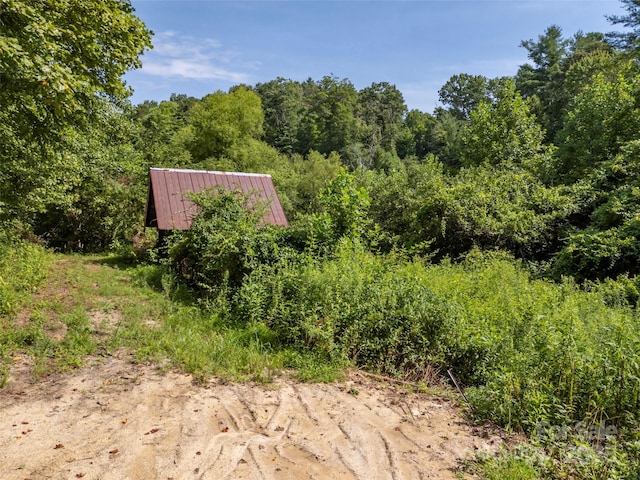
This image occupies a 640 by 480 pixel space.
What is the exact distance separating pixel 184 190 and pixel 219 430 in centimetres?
1155

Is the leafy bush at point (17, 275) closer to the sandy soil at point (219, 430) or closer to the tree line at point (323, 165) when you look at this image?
the tree line at point (323, 165)

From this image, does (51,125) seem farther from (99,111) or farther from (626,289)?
(626,289)

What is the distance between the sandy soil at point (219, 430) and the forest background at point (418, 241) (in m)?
0.70

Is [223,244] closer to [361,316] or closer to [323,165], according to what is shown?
[361,316]

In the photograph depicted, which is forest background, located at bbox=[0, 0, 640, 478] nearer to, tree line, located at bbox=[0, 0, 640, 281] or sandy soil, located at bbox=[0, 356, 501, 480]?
tree line, located at bbox=[0, 0, 640, 281]

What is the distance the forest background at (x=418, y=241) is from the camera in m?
4.21

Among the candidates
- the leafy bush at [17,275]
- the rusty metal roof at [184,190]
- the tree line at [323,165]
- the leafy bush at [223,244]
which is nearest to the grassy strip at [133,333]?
the leafy bush at [17,275]

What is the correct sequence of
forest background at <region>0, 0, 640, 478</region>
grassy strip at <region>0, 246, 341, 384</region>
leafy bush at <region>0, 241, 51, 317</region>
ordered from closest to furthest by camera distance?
forest background at <region>0, 0, 640, 478</region>
grassy strip at <region>0, 246, 341, 384</region>
leafy bush at <region>0, 241, 51, 317</region>

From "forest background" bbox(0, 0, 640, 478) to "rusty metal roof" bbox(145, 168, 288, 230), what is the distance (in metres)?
1.45

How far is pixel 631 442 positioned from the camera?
3.36 m

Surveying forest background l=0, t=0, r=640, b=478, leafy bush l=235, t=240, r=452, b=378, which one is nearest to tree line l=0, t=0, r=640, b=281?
forest background l=0, t=0, r=640, b=478

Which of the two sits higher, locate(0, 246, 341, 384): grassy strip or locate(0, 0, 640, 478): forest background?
locate(0, 0, 640, 478): forest background

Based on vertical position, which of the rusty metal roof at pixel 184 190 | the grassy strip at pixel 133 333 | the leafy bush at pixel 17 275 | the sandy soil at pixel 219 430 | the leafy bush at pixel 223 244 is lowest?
the sandy soil at pixel 219 430

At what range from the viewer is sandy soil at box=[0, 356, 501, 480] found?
3285mm
